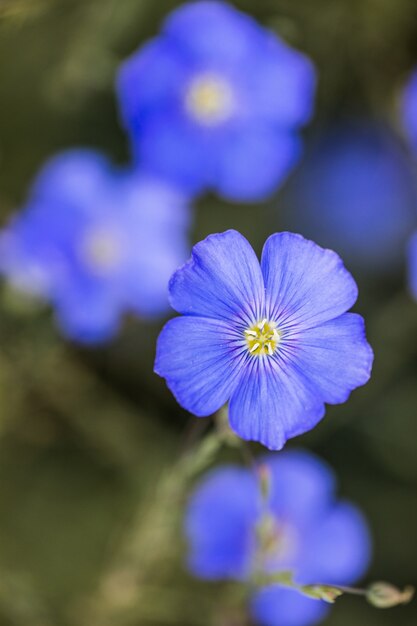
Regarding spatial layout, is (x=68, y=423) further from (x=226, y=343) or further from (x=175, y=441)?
(x=226, y=343)

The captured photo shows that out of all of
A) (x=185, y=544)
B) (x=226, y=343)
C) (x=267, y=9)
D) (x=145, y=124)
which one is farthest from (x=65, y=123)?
(x=226, y=343)

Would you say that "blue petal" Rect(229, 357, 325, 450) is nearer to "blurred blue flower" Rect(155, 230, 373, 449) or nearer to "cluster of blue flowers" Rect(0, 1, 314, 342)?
"blurred blue flower" Rect(155, 230, 373, 449)

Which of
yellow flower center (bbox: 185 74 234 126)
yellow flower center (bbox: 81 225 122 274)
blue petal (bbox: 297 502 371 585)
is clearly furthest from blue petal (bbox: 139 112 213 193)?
blue petal (bbox: 297 502 371 585)

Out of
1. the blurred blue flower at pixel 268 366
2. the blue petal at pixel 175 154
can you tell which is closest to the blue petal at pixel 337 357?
the blurred blue flower at pixel 268 366

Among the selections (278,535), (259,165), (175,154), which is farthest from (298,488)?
(175,154)

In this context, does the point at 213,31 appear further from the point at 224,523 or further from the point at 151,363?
the point at 224,523

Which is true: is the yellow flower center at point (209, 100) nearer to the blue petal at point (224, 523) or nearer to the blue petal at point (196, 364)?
the blue petal at point (224, 523)
